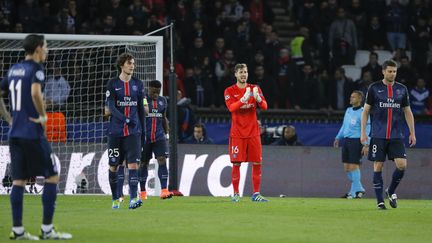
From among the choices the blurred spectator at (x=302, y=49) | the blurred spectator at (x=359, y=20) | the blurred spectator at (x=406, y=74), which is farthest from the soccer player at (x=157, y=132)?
the blurred spectator at (x=359, y=20)

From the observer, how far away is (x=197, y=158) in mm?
21328

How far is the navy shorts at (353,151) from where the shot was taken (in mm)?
20531

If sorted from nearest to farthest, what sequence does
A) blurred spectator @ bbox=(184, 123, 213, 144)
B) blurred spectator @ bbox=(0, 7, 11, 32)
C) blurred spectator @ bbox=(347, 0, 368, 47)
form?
blurred spectator @ bbox=(184, 123, 213, 144)
blurred spectator @ bbox=(0, 7, 11, 32)
blurred spectator @ bbox=(347, 0, 368, 47)

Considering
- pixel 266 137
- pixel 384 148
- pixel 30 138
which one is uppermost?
pixel 30 138

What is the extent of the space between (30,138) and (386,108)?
6.54 m

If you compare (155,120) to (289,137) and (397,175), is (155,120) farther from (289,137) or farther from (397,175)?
(289,137)

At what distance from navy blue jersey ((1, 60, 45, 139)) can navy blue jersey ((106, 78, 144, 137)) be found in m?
4.26

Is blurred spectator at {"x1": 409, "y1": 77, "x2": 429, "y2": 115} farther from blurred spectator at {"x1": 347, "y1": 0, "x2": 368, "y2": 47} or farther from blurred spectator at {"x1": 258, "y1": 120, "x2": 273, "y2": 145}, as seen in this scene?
blurred spectator at {"x1": 258, "y1": 120, "x2": 273, "y2": 145}

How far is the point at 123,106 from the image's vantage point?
1480cm

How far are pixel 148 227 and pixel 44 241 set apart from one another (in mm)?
1848

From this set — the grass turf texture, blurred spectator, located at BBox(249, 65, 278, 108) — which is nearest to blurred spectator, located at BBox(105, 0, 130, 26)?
blurred spectator, located at BBox(249, 65, 278, 108)

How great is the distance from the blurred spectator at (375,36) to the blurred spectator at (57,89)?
10.5 metres

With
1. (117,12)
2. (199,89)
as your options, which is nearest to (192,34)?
(199,89)

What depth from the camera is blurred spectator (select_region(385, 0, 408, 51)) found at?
93.2ft
